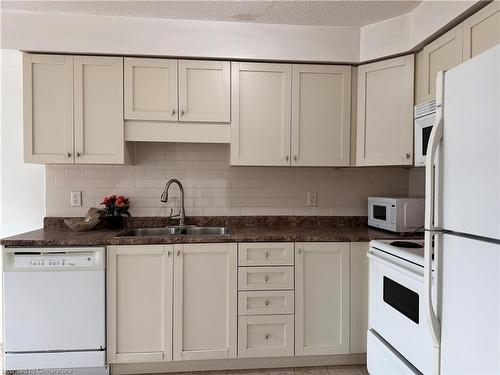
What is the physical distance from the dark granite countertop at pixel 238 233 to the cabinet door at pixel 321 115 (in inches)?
20.9

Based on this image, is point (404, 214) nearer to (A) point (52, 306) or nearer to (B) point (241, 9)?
(B) point (241, 9)

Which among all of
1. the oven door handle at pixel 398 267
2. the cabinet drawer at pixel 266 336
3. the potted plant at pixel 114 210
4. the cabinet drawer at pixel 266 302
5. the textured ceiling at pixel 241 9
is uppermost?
the textured ceiling at pixel 241 9

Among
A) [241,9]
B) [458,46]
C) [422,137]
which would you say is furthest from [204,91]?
[458,46]

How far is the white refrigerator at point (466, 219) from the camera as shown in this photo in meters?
0.97

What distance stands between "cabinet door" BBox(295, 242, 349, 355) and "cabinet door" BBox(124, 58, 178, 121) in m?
1.32

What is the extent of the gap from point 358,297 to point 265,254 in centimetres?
70

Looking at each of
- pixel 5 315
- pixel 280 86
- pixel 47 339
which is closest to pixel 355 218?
pixel 280 86

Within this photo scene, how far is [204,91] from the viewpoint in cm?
235

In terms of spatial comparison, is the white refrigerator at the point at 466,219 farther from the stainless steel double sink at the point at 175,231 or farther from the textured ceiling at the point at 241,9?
the stainless steel double sink at the point at 175,231

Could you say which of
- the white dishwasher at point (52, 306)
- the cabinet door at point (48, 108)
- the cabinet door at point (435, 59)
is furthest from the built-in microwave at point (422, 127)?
the cabinet door at point (48, 108)

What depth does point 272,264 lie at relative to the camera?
2.17 meters

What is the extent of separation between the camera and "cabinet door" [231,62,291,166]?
2377 millimetres

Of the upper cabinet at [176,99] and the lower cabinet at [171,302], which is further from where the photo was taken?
the upper cabinet at [176,99]

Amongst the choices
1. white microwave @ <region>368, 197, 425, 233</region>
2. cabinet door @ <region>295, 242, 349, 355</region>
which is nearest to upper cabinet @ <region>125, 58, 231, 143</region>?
cabinet door @ <region>295, 242, 349, 355</region>
